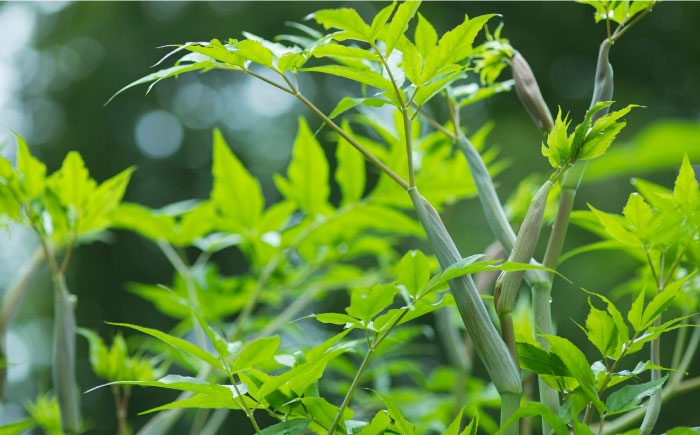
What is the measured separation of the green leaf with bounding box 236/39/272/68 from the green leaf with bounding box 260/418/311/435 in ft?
0.45

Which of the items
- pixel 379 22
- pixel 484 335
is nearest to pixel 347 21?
pixel 379 22

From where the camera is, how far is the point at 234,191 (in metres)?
0.46

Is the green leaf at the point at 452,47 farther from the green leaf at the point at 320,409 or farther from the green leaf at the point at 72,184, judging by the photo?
the green leaf at the point at 72,184

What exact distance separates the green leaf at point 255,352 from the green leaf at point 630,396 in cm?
13

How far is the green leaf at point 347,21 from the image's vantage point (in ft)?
0.68

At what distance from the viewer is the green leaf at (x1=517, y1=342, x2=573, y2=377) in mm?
201

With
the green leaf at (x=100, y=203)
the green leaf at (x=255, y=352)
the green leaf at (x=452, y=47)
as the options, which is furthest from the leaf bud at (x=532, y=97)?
the green leaf at (x=100, y=203)

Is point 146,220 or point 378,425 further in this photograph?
point 146,220

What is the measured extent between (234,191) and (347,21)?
0.88 feet

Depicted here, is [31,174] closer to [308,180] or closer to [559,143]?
[308,180]

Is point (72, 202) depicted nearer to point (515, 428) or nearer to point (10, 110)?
point (515, 428)

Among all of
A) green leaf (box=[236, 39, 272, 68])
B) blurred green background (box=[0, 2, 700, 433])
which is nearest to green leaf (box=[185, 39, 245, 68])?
green leaf (box=[236, 39, 272, 68])

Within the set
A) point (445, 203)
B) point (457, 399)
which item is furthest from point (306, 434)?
point (445, 203)

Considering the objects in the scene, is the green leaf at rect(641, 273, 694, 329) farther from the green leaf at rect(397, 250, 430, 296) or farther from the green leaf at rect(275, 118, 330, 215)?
the green leaf at rect(275, 118, 330, 215)
